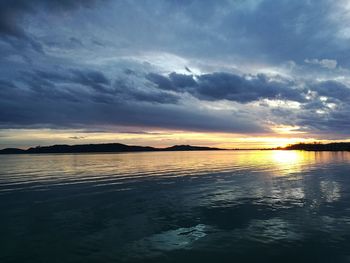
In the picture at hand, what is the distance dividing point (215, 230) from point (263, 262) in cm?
598

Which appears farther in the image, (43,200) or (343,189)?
(343,189)

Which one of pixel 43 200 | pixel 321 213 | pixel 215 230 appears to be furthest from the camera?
pixel 43 200

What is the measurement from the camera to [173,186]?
1768 inches

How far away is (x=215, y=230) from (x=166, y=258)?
20.0 ft

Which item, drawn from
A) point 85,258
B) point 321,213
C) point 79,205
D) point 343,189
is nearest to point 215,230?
point 85,258

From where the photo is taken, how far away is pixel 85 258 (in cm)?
1692

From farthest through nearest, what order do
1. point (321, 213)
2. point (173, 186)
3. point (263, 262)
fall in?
point (173, 186) → point (321, 213) → point (263, 262)

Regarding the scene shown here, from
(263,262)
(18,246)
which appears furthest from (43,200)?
(263,262)

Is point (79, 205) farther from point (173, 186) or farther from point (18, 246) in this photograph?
point (173, 186)

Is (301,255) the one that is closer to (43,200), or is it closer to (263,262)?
(263,262)

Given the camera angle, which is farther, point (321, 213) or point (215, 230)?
point (321, 213)

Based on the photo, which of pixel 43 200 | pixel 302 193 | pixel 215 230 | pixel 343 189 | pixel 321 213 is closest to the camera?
pixel 215 230

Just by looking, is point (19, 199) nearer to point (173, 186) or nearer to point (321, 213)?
point (173, 186)

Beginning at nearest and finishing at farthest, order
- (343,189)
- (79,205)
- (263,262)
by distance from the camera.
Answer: (263,262) → (79,205) → (343,189)
